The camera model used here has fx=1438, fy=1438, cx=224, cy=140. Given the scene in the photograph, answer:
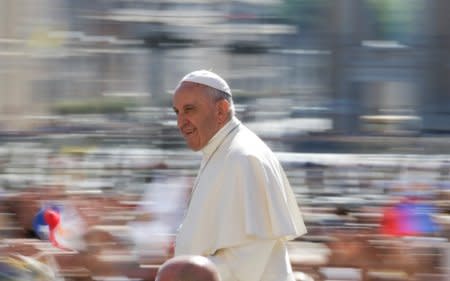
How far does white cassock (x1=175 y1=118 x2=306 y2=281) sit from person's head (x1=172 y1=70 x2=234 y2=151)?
0.05m

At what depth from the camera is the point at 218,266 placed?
414cm

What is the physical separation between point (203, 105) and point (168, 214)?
427cm

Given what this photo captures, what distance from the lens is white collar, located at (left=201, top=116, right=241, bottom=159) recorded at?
4.28m

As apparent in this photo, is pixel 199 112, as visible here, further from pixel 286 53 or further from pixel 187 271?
pixel 286 53

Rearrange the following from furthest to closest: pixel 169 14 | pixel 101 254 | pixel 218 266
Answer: pixel 169 14 → pixel 101 254 → pixel 218 266

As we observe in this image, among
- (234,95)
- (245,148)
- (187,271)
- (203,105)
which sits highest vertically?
(203,105)

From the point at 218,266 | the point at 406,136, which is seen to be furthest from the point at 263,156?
the point at 406,136

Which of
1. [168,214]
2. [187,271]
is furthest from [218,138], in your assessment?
[168,214]

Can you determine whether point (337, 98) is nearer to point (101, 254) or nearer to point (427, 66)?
point (427, 66)

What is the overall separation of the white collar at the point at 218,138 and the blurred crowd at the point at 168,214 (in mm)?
1926

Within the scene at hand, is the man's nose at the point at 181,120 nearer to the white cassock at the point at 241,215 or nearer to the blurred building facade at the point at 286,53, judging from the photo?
the white cassock at the point at 241,215

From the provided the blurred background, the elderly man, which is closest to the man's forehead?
the elderly man

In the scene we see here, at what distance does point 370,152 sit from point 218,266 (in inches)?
289

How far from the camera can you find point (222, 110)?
432cm
